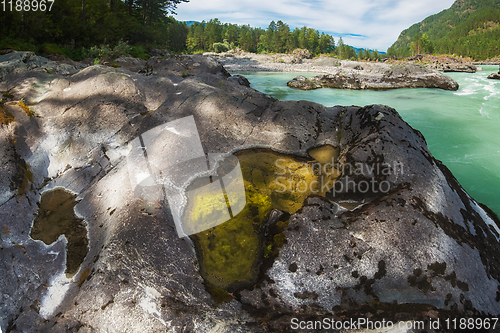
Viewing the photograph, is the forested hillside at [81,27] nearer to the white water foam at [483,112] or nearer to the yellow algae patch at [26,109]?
the yellow algae patch at [26,109]

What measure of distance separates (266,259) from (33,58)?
453 inches

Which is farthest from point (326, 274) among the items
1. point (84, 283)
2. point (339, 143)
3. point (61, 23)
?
point (61, 23)

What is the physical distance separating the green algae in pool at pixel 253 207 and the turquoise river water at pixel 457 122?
5314 mm

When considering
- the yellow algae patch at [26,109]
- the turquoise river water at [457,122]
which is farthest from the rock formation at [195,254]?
the turquoise river water at [457,122]

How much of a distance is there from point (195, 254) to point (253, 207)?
1.56m

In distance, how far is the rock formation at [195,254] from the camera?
329 cm

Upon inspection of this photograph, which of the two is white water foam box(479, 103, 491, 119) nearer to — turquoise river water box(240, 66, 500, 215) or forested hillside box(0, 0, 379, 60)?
turquoise river water box(240, 66, 500, 215)

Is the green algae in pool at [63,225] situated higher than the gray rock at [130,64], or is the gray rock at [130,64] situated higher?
the gray rock at [130,64]

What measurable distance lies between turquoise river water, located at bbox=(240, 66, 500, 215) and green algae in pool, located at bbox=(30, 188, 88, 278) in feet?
32.3

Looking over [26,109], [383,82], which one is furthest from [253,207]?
[383,82]

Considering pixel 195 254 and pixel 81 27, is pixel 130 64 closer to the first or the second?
pixel 81 27

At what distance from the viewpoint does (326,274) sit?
382 centimetres

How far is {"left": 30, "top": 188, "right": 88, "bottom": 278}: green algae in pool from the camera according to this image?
13.8 ft

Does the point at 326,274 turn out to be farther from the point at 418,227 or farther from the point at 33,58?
the point at 33,58
